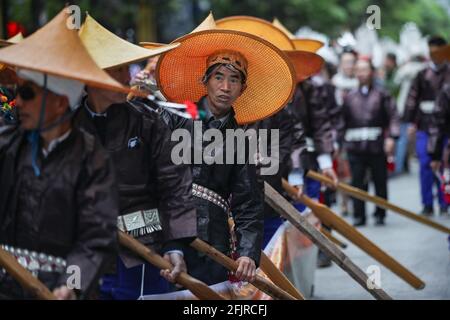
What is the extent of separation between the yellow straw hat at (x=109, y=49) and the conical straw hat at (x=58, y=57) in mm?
664

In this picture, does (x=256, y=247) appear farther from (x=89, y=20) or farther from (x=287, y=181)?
(x=287, y=181)

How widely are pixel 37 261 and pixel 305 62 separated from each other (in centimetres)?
457

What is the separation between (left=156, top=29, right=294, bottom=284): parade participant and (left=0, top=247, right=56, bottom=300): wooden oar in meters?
1.53

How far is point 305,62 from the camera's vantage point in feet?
29.6

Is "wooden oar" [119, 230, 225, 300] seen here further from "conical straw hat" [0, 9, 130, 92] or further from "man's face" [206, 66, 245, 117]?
"man's face" [206, 66, 245, 117]

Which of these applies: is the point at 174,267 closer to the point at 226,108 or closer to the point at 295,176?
the point at 226,108

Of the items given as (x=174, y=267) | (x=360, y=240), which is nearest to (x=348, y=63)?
(x=360, y=240)

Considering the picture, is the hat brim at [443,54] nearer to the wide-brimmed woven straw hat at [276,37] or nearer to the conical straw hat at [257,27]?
the wide-brimmed woven straw hat at [276,37]

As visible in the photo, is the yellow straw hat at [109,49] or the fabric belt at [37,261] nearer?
the fabric belt at [37,261]

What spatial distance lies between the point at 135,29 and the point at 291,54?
11.2 m

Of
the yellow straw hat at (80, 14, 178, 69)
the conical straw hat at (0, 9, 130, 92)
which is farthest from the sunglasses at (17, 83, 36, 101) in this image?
the yellow straw hat at (80, 14, 178, 69)

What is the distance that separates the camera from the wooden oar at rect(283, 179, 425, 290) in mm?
8617

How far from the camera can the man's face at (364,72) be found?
1438cm

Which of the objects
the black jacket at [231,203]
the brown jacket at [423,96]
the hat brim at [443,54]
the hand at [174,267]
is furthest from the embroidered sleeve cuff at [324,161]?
the hand at [174,267]
